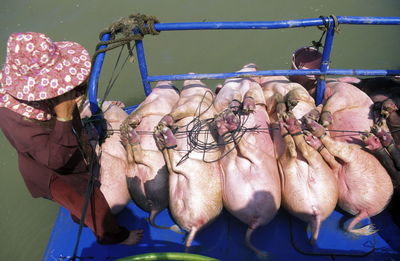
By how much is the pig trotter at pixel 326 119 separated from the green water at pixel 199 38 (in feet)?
8.67

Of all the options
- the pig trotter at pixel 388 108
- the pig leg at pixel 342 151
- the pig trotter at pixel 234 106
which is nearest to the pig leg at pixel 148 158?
the pig trotter at pixel 234 106

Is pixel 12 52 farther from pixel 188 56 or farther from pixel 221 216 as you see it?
pixel 188 56

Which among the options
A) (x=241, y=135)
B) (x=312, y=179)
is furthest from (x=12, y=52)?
(x=312, y=179)

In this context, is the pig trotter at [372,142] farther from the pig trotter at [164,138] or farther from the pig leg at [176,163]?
the pig trotter at [164,138]

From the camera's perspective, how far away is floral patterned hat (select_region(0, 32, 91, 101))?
1.70 meters

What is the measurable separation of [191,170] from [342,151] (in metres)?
1.39

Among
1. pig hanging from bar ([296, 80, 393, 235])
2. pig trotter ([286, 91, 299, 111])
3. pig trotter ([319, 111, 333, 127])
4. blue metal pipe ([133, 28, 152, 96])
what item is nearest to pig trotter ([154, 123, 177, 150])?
blue metal pipe ([133, 28, 152, 96])

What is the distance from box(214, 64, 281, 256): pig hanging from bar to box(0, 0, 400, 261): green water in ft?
8.22

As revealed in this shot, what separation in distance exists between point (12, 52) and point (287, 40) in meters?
5.18

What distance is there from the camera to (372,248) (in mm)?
2561

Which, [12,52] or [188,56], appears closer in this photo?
[12,52]

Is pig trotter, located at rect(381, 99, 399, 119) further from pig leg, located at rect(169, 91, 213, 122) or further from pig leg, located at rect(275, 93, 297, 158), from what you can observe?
pig leg, located at rect(169, 91, 213, 122)

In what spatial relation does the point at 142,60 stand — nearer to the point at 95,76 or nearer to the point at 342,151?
the point at 95,76

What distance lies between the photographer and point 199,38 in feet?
19.9
